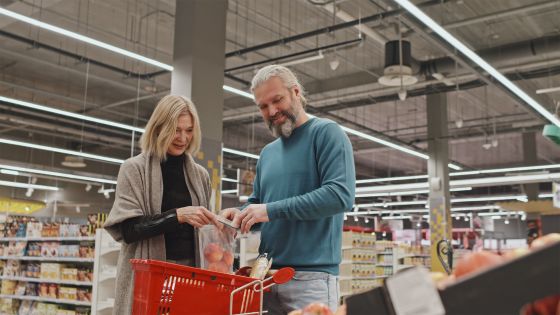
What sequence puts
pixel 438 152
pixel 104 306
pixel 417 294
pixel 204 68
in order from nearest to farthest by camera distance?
pixel 417 294
pixel 104 306
pixel 204 68
pixel 438 152

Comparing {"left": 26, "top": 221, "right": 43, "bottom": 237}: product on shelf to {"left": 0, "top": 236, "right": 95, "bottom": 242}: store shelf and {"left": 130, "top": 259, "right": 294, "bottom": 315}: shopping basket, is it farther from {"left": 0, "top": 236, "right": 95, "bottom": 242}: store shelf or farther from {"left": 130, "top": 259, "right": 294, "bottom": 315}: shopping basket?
{"left": 130, "top": 259, "right": 294, "bottom": 315}: shopping basket

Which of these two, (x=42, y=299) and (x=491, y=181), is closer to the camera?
(x=42, y=299)

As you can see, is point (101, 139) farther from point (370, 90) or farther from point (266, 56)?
point (370, 90)

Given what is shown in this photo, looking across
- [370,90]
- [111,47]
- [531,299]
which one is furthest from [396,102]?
[531,299]

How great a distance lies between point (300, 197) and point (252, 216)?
16 centimetres

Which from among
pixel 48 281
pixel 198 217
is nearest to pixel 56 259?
pixel 48 281

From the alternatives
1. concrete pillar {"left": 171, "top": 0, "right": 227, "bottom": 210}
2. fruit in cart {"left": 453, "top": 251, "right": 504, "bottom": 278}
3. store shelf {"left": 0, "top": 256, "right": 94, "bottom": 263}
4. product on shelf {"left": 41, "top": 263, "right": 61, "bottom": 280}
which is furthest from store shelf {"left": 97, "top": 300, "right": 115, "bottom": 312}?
fruit in cart {"left": 453, "top": 251, "right": 504, "bottom": 278}

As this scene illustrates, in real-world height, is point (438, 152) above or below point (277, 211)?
above

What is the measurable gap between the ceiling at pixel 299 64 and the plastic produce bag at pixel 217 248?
5261 millimetres

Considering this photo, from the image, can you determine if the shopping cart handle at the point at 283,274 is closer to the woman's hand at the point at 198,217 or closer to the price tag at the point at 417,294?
the woman's hand at the point at 198,217

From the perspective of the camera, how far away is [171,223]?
1955 mm

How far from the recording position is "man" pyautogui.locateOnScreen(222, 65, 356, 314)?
A: 5.65 feet

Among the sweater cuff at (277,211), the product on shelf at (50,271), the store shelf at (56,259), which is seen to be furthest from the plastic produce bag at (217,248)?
the product on shelf at (50,271)

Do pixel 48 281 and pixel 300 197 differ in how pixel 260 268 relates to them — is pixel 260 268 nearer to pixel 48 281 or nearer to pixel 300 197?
pixel 300 197
